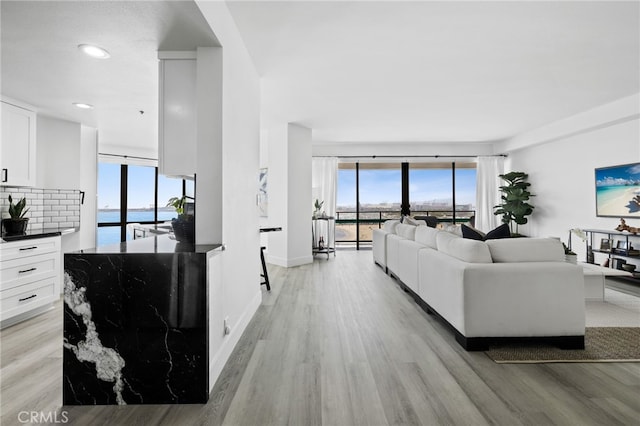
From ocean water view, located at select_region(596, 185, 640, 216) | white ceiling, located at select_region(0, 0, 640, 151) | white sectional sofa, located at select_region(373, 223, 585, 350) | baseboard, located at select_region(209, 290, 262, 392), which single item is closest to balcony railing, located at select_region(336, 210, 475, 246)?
ocean water view, located at select_region(596, 185, 640, 216)

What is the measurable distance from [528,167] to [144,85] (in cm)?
738

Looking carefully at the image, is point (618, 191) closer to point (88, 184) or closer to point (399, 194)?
point (399, 194)

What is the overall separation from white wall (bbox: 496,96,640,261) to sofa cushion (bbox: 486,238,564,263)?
357cm

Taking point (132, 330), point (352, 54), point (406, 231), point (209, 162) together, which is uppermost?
point (352, 54)

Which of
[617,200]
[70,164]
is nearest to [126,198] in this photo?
[70,164]

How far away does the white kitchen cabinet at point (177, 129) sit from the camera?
2.21 meters

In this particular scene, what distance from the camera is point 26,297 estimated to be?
9.86 feet

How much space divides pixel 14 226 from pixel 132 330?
2.71 meters

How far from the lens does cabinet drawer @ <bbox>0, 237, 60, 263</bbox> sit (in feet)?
9.22

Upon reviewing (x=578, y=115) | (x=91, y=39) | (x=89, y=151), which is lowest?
(x=89, y=151)

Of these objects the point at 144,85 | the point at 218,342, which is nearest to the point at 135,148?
the point at 144,85

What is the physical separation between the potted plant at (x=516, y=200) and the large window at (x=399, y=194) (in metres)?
1.15

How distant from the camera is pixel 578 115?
206 inches

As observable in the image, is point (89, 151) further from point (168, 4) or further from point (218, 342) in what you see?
point (218, 342)
